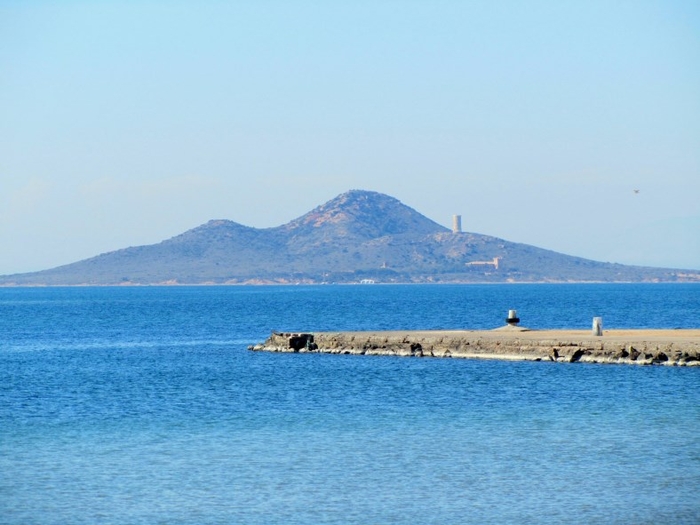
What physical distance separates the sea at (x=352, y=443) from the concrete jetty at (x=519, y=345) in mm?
1251

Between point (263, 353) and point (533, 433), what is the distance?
37.1 m

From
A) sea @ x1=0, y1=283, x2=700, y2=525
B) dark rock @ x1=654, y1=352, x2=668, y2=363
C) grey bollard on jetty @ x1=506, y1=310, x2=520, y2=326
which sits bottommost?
sea @ x1=0, y1=283, x2=700, y2=525

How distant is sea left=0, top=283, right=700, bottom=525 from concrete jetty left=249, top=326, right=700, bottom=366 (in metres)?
1.25

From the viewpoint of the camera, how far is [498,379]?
164 ft

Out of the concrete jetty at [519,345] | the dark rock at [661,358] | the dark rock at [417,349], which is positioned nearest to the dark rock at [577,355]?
the concrete jetty at [519,345]

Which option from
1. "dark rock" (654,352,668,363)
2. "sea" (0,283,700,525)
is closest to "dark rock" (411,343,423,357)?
Answer: "sea" (0,283,700,525)

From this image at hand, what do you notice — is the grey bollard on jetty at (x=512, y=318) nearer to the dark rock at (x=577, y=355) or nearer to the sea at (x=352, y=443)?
the sea at (x=352, y=443)

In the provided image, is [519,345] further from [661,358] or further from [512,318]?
[512,318]

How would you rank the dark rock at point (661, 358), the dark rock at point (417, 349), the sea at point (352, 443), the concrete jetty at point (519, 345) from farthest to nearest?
the dark rock at point (417, 349) → the concrete jetty at point (519, 345) → the dark rock at point (661, 358) → the sea at point (352, 443)

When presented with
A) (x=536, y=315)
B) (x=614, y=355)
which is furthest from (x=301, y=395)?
(x=536, y=315)

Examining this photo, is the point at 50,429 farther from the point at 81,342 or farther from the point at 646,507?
the point at 81,342

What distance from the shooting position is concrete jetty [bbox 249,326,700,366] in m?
54.1

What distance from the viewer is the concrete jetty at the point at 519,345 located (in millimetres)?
54062

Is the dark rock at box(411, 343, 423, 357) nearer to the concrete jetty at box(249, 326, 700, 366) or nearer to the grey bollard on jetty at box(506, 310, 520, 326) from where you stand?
the concrete jetty at box(249, 326, 700, 366)
